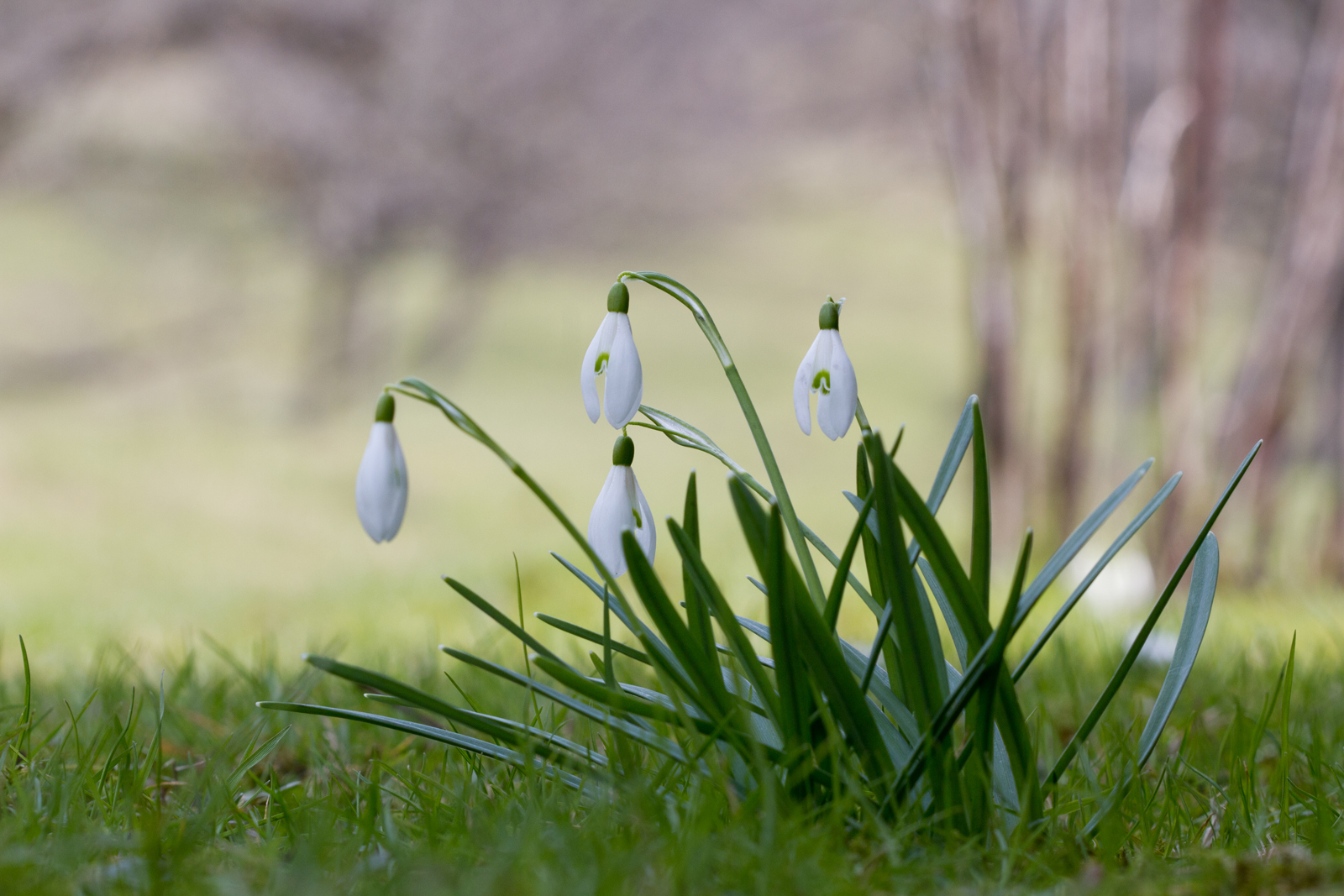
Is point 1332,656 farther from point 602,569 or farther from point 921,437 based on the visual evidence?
point 921,437

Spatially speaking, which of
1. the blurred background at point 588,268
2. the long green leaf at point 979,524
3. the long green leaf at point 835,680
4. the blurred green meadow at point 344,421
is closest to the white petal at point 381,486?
the long green leaf at point 835,680

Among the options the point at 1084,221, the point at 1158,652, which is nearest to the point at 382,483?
the point at 1158,652

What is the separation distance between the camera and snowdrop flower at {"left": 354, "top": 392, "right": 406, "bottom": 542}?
42.6 inches

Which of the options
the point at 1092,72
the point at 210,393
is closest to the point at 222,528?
the point at 210,393

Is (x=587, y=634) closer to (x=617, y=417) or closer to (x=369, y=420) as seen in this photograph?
(x=617, y=417)

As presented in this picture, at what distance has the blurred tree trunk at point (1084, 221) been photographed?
16.0 ft

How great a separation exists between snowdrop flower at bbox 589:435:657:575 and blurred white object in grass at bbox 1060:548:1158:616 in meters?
3.01

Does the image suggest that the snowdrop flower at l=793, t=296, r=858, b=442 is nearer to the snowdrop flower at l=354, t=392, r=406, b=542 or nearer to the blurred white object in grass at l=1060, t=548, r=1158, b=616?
the snowdrop flower at l=354, t=392, r=406, b=542

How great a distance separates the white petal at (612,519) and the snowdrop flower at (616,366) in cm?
7

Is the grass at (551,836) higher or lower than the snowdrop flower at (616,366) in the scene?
lower

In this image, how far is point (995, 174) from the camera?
16.4 ft

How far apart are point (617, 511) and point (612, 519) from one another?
1 cm

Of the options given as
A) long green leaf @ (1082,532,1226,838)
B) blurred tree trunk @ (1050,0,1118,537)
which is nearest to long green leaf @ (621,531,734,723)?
long green leaf @ (1082,532,1226,838)

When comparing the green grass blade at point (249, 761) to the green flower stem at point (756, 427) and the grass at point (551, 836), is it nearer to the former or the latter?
the grass at point (551, 836)
